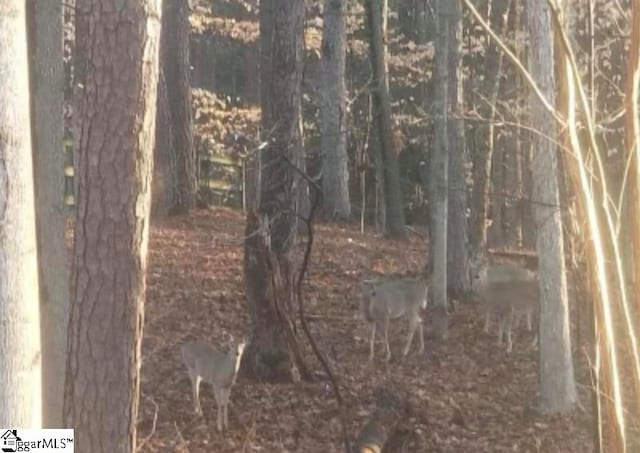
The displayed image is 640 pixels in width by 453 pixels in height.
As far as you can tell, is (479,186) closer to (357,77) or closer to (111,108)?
(357,77)

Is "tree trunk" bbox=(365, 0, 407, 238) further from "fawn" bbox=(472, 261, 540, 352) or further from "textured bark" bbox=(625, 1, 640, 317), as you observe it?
"textured bark" bbox=(625, 1, 640, 317)

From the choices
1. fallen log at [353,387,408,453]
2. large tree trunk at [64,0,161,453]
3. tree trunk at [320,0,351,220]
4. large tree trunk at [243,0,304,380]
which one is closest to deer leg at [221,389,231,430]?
large tree trunk at [243,0,304,380]

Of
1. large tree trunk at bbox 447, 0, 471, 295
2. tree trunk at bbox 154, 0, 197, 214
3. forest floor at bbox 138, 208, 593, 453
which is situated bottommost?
forest floor at bbox 138, 208, 593, 453

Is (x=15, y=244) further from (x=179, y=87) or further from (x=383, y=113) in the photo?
(x=179, y=87)

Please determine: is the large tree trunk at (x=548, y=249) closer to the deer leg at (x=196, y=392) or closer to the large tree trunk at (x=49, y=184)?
the deer leg at (x=196, y=392)

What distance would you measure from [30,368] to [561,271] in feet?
27.1

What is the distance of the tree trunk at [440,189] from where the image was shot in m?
14.8

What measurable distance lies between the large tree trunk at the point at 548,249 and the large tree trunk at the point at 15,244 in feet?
24.3

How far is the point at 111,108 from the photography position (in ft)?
19.9

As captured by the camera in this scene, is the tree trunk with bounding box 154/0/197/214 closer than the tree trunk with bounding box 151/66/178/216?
No

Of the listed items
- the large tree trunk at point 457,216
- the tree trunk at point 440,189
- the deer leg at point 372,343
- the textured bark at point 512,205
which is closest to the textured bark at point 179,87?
the large tree trunk at point 457,216

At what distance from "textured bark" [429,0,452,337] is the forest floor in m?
0.60

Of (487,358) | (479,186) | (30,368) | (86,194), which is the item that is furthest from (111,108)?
(479,186)

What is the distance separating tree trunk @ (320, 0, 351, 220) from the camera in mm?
23109
